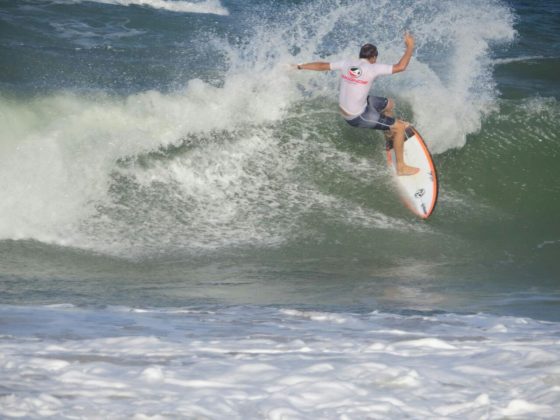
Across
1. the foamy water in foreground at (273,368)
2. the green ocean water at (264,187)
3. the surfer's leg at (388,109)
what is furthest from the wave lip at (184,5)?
the foamy water in foreground at (273,368)

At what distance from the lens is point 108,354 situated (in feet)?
14.6

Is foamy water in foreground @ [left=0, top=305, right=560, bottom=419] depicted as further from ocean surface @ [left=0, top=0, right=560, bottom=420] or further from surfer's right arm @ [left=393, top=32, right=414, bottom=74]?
surfer's right arm @ [left=393, top=32, right=414, bottom=74]

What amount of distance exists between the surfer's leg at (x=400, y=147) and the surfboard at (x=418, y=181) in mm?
99

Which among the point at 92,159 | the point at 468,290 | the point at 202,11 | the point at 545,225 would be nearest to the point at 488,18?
the point at 202,11

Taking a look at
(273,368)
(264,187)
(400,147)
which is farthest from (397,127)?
(273,368)

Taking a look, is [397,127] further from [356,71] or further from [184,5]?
[184,5]

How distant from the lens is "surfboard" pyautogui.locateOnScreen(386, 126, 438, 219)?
9484mm

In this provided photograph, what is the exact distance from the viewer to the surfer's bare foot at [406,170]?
31.5ft

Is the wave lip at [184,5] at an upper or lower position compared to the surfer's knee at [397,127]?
upper

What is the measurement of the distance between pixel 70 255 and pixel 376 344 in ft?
13.7

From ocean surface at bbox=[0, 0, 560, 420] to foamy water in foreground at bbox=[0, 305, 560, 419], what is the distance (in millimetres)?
16

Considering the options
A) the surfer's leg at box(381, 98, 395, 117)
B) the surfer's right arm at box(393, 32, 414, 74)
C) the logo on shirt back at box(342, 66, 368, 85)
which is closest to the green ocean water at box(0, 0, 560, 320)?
the surfer's leg at box(381, 98, 395, 117)

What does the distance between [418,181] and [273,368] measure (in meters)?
5.67

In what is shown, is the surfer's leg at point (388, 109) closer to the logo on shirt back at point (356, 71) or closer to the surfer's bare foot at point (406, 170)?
the surfer's bare foot at point (406, 170)
